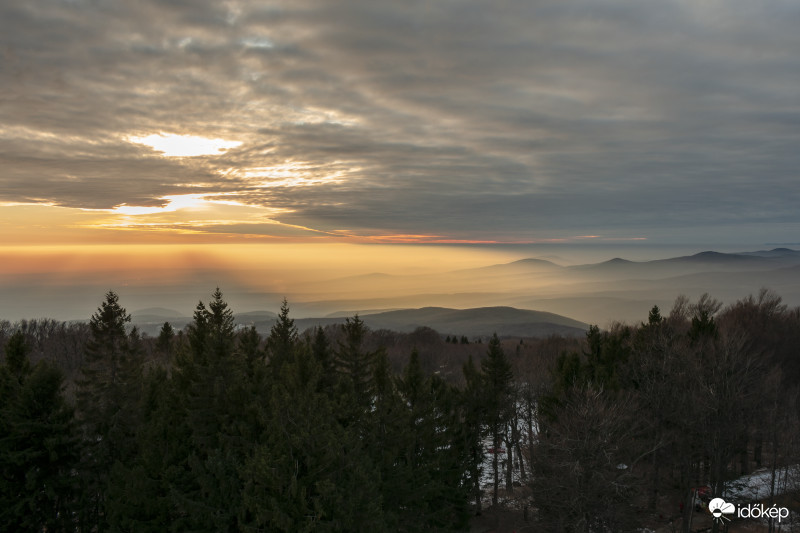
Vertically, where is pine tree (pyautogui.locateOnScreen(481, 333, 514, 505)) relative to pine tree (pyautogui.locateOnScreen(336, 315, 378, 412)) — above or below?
below

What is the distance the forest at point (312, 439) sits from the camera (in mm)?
16359

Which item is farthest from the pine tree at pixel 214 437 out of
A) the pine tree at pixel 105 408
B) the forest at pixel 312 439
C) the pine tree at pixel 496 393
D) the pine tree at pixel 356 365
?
the pine tree at pixel 496 393

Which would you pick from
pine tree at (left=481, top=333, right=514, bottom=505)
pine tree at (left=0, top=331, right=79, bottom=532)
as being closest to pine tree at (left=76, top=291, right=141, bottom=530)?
pine tree at (left=0, top=331, right=79, bottom=532)

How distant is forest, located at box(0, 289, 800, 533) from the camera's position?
53.7ft

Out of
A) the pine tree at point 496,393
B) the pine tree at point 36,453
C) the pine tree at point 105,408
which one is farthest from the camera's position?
the pine tree at point 496,393

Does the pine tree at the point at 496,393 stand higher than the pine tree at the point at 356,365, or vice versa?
the pine tree at the point at 356,365

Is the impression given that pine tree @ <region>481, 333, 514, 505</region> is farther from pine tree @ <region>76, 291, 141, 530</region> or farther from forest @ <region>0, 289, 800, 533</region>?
pine tree @ <region>76, 291, 141, 530</region>

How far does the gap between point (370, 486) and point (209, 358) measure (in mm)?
8724

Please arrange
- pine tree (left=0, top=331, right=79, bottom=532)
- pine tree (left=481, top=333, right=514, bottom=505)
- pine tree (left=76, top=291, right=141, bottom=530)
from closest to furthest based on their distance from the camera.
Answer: pine tree (left=0, top=331, right=79, bottom=532)
pine tree (left=76, top=291, right=141, bottom=530)
pine tree (left=481, top=333, right=514, bottom=505)

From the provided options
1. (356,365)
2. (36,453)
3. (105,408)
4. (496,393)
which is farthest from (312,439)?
(496,393)

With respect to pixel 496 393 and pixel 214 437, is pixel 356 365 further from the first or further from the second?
pixel 214 437

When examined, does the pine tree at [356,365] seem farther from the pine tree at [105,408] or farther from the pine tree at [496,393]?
the pine tree at [105,408]

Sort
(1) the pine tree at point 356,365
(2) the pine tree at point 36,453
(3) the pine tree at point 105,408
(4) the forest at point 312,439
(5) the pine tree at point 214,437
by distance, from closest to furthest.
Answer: (4) the forest at point 312,439 < (5) the pine tree at point 214,437 < (2) the pine tree at point 36,453 < (3) the pine tree at point 105,408 < (1) the pine tree at point 356,365

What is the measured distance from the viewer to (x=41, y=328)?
9319 cm
